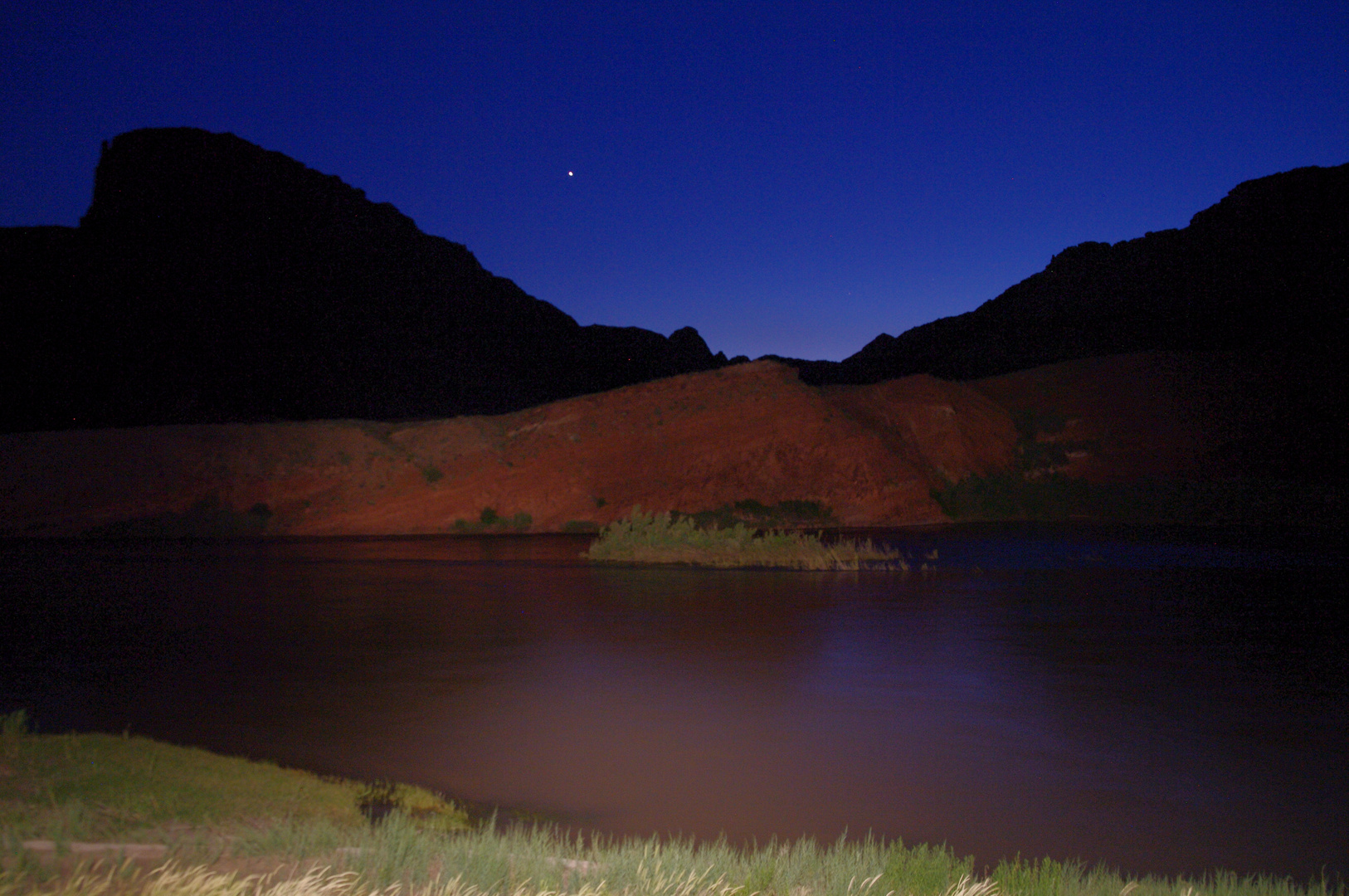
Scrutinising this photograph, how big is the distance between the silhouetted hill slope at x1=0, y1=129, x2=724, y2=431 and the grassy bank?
62658 mm

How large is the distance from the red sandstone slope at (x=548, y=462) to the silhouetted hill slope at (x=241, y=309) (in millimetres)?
31134

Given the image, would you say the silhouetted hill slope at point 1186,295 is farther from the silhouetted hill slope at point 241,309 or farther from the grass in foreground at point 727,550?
the silhouetted hill slope at point 241,309

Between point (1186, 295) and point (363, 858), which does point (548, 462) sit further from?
point (1186, 295)

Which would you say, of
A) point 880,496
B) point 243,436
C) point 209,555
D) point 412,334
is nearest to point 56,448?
point 243,436

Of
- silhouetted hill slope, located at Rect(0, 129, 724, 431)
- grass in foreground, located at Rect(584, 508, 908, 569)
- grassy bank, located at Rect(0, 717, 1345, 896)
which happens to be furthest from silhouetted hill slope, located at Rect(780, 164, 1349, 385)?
grassy bank, located at Rect(0, 717, 1345, 896)

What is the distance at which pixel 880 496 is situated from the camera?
31.2 metres

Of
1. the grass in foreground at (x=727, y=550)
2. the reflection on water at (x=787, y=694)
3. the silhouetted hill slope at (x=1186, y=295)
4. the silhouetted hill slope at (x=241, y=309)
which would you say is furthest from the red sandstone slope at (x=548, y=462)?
the silhouetted hill slope at (x=241, y=309)

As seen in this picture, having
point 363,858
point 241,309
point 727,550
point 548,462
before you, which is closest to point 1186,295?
point 548,462

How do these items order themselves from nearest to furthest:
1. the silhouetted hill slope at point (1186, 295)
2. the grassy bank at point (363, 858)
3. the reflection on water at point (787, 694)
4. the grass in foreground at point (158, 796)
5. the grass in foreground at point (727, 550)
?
the grassy bank at point (363, 858) → the grass in foreground at point (158, 796) → the reflection on water at point (787, 694) → the grass in foreground at point (727, 550) → the silhouetted hill slope at point (1186, 295)

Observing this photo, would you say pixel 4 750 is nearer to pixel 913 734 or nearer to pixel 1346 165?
pixel 913 734

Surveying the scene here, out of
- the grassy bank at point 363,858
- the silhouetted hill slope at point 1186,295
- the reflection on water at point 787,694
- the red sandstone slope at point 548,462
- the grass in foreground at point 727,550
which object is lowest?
the reflection on water at point 787,694

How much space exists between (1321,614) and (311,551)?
65.2ft

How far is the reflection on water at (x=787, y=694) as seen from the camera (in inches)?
240

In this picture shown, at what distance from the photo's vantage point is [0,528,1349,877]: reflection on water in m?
6.09
